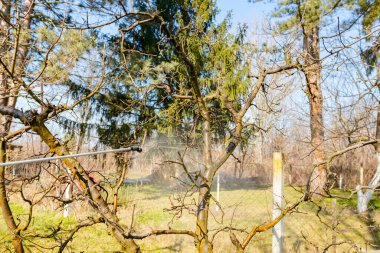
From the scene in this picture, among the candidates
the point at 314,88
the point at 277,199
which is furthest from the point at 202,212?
the point at 314,88

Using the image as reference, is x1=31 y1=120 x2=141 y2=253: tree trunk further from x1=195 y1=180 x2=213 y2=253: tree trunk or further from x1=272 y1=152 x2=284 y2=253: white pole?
x1=272 y1=152 x2=284 y2=253: white pole

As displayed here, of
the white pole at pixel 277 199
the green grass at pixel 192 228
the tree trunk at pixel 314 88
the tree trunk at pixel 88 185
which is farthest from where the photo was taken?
the green grass at pixel 192 228

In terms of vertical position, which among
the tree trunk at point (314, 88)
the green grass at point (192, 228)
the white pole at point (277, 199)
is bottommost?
the green grass at point (192, 228)

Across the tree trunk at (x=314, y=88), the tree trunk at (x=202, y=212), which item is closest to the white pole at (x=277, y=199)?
the tree trunk at (x=314, y=88)

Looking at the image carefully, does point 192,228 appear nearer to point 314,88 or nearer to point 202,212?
point 314,88

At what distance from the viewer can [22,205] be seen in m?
7.95

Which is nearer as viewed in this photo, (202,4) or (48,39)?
(48,39)

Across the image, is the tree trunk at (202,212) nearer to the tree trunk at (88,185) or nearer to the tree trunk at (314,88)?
the tree trunk at (88,185)

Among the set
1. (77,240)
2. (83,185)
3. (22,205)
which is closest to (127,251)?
(83,185)

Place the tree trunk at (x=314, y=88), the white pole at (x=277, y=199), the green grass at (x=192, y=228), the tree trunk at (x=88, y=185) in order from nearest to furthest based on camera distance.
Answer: the tree trunk at (x=88, y=185) → the tree trunk at (x=314, y=88) → the white pole at (x=277, y=199) → the green grass at (x=192, y=228)

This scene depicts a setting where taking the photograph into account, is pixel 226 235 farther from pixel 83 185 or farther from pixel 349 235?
pixel 83 185

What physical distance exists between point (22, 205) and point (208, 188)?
23.5ft

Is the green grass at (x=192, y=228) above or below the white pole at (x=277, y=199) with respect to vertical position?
below

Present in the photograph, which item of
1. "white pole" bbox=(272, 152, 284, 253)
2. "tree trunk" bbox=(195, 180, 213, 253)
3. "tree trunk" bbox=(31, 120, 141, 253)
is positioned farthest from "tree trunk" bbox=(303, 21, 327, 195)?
"tree trunk" bbox=(31, 120, 141, 253)
